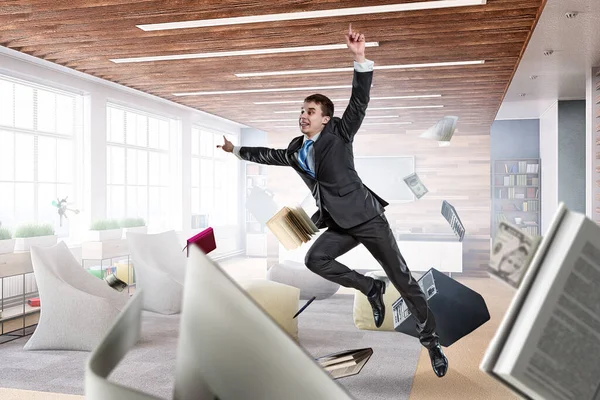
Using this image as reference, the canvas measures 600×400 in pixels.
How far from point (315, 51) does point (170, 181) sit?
6465mm

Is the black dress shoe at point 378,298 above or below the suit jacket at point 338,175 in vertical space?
below

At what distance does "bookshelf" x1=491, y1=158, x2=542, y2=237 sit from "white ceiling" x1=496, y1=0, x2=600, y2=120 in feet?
7.69

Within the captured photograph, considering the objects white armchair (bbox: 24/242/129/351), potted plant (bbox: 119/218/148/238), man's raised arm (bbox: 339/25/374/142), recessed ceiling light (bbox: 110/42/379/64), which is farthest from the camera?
Answer: potted plant (bbox: 119/218/148/238)

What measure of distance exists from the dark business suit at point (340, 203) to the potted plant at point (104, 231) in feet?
15.5

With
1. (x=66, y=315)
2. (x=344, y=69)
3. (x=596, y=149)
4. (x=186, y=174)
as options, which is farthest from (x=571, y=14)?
(x=186, y=174)

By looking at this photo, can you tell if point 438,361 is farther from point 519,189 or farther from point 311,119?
point 519,189

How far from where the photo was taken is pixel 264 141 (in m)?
14.7

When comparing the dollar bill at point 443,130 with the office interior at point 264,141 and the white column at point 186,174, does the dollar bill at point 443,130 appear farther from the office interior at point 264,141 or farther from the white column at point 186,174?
the white column at point 186,174

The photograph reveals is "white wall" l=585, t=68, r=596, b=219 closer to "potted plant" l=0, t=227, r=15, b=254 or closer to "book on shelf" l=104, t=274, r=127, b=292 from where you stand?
"book on shelf" l=104, t=274, r=127, b=292

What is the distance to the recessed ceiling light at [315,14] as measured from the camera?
4.26m

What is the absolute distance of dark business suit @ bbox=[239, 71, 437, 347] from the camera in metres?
3.57

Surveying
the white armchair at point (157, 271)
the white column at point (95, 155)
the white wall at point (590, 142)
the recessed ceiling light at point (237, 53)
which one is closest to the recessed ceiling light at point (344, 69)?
the recessed ceiling light at point (237, 53)

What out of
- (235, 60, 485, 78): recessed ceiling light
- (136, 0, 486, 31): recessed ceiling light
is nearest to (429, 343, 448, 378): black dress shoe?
(136, 0, 486, 31): recessed ceiling light

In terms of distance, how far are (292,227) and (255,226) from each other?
36.0 ft
